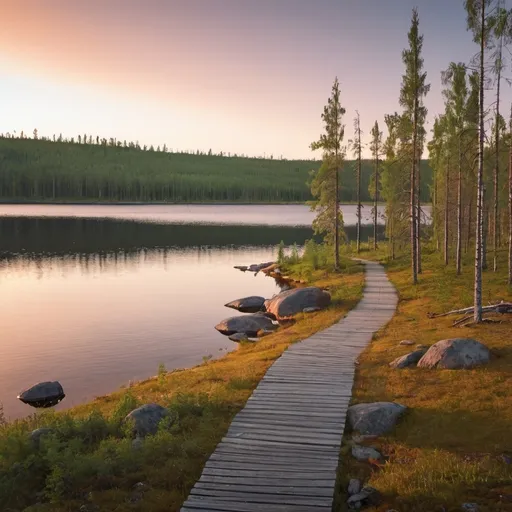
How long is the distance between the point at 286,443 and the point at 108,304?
29.9 metres

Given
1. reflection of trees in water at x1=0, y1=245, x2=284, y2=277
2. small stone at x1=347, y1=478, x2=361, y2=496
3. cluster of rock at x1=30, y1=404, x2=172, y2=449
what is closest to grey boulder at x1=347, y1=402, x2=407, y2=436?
small stone at x1=347, y1=478, x2=361, y2=496

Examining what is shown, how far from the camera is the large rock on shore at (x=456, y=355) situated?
1589 cm

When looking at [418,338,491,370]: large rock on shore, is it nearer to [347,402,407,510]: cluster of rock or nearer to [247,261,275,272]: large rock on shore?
[347,402,407,510]: cluster of rock

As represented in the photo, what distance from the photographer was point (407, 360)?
1691 centimetres

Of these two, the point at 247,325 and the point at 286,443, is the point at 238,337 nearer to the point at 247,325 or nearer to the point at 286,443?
the point at 247,325

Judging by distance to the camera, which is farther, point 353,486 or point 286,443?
point 286,443

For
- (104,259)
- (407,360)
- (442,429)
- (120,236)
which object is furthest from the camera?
(120,236)

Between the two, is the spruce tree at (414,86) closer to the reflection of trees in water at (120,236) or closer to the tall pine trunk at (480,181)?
the tall pine trunk at (480,181)

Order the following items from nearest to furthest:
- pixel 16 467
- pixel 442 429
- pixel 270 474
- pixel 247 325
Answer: pixel 270 474 → pixel 16 467 → pixel 442 429 → pixel 247 325

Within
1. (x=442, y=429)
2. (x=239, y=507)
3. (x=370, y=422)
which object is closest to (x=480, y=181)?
(x=442, y=429)

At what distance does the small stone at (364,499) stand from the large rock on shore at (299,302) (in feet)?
71.2

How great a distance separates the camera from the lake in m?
24.2

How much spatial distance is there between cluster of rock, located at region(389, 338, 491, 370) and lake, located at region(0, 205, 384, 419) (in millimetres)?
11434

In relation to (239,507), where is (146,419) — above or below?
above
